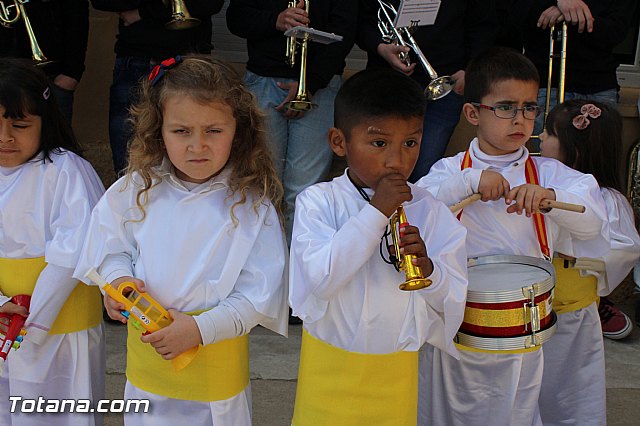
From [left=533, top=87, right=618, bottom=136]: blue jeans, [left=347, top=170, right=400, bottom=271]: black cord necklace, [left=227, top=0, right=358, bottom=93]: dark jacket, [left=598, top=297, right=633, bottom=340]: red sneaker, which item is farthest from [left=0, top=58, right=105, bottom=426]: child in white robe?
[left=598, top=297, right=633, bottom=340]: red sneaker

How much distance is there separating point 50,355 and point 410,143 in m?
1.68

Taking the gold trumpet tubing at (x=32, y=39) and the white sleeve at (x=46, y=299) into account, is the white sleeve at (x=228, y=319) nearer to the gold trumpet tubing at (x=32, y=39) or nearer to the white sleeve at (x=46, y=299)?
the white sleeve at (x=46, y=299)

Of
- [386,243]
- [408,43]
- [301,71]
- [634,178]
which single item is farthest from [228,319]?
[634,178]

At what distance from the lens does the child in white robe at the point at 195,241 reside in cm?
287

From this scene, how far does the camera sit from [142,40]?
5008mm

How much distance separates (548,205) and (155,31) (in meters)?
2.85

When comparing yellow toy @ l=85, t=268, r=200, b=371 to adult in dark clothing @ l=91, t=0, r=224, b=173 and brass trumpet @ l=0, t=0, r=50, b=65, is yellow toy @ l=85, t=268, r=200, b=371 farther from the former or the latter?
brass trumpet @ l=0, t=0, r=50, b=65

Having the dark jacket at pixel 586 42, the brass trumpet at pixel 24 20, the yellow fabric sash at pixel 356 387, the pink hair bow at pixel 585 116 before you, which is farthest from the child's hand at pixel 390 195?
the brass trumpet at pixel 24 20

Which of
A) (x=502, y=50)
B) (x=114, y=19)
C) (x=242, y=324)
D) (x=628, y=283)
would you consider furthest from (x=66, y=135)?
(x=628, y=283)

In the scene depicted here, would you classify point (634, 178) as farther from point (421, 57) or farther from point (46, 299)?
point (46, 299)

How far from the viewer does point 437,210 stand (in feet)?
9.35

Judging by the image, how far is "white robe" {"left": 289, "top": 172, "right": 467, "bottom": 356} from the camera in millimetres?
2695

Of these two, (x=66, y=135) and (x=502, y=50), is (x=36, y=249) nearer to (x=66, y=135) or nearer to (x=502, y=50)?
(x=66, y=135)

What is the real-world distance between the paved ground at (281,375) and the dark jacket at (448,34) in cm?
184
